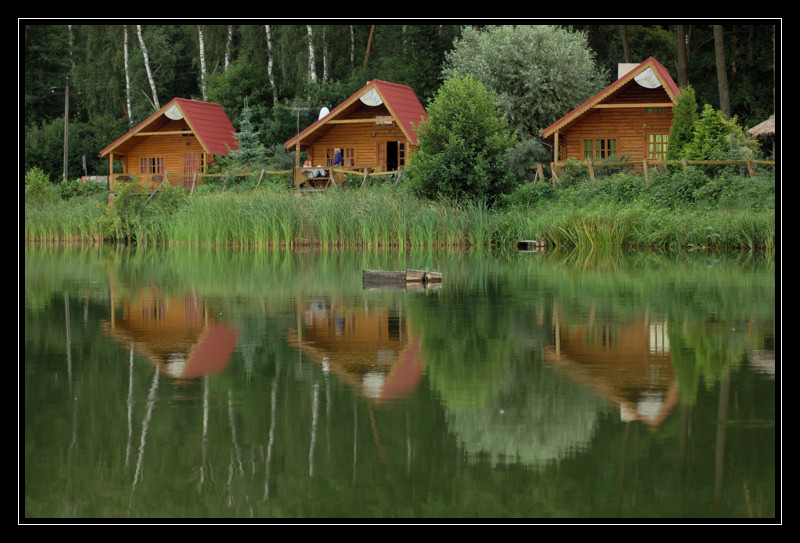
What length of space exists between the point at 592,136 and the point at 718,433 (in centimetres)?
3588

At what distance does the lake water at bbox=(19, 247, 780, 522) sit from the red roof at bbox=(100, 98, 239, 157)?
33.0 m

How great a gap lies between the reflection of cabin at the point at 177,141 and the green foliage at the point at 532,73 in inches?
477

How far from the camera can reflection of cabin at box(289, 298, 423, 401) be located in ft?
29.9

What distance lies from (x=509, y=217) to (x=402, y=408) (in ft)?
79.7

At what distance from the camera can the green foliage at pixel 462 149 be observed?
1313 inches

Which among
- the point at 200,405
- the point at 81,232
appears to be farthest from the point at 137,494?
the point at 81,232

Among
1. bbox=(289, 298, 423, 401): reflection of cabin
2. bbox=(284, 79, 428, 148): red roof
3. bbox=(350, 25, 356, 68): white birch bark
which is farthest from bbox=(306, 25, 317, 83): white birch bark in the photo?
bbox=(289, 298, 423, 401): reflection of cabin

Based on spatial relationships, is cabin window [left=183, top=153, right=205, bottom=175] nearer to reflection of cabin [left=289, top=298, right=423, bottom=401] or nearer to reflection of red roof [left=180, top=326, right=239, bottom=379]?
reflection of cabin [left=289, top=298, right=423, bottom=401]

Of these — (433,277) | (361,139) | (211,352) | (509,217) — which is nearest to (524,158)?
(509,217)

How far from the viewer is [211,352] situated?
1081 cm

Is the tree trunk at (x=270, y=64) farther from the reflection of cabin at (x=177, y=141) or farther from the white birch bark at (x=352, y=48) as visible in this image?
the white birch bark at (x=352, y=48)

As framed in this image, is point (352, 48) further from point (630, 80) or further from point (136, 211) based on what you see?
point (136, 211)
